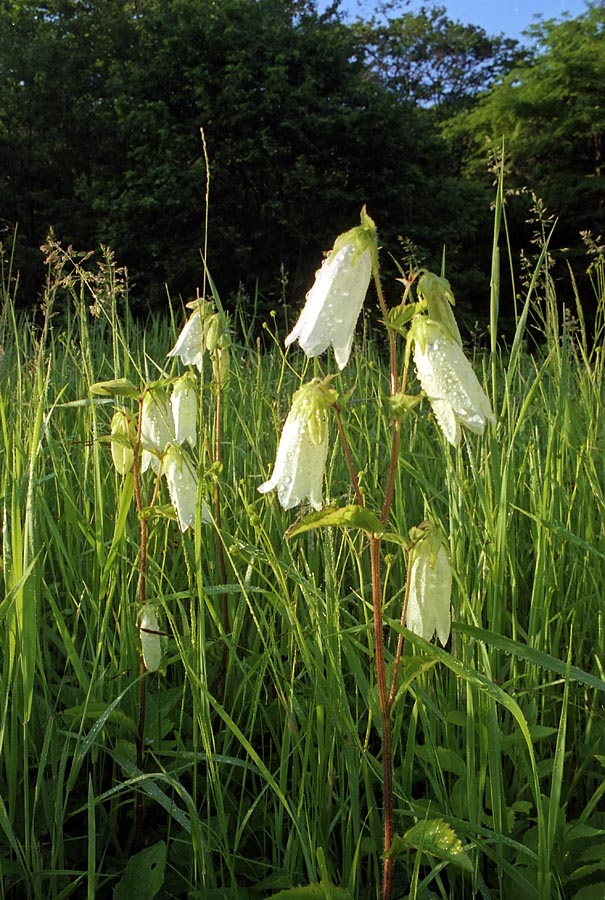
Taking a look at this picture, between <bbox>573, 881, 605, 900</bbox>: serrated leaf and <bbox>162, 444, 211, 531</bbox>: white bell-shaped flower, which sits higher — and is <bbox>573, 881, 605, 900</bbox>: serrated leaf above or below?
below

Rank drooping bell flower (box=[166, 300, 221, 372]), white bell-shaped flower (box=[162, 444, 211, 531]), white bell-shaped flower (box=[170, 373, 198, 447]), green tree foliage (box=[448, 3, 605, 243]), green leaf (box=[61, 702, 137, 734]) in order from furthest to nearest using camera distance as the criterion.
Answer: green tree foliage (box=[448, 3, 605, 243]) → drooping bell flower (box=[166, 300, 221, 372]) → white bell-shaped flower (box=[170, 373, 198, 447]) → white bell-shaped flower (box=[162, 444, 211, 531]) → green leaf (box=[61, 702, 137, 734])

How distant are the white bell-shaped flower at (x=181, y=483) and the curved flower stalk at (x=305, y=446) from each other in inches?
13.4

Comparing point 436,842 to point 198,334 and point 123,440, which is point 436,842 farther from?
point 198,334

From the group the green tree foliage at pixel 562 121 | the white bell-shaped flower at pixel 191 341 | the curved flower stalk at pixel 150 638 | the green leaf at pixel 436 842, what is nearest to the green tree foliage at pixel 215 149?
the green tree foliage at pixel 562 121

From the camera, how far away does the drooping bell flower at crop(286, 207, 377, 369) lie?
0.90 meters

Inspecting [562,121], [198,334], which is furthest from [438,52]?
[198,334]

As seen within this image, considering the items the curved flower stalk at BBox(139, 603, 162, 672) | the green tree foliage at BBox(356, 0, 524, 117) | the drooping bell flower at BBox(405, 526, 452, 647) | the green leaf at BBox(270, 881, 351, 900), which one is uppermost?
the green tree foliage at BBox(356, 0, 524, 117)

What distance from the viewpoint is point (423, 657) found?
0.85 meters

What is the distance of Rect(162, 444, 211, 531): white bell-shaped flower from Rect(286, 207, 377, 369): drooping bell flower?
421 millimetres

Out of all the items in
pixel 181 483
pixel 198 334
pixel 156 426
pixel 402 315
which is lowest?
pixel 181 483

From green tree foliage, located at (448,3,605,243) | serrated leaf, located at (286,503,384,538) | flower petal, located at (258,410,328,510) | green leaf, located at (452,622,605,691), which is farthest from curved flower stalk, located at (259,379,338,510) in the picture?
green tree foliage, located at (448,3,605,243)

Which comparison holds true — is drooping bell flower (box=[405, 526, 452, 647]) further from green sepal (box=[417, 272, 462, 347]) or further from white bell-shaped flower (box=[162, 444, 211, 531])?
white bell-shaped flower (box=[162, 444, 211, 531])

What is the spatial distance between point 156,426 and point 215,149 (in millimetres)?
11808

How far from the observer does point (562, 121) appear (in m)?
14.1
